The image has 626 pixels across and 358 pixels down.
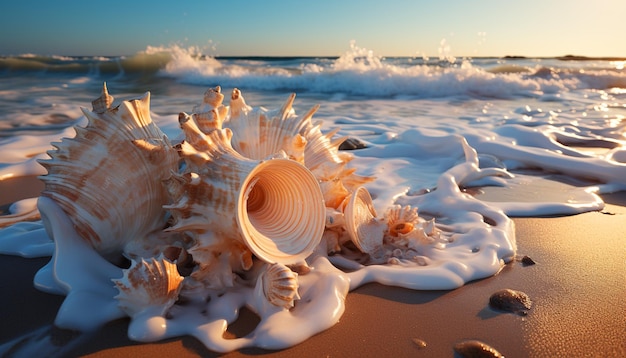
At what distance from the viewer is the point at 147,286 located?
1.74 m

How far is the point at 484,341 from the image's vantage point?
1.73 metres

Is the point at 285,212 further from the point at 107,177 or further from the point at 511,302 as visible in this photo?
the point at 511,302

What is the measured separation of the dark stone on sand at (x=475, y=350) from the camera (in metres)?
1.65

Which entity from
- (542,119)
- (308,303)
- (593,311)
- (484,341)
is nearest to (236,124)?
(308,303)

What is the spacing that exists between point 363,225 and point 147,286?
1158 mm

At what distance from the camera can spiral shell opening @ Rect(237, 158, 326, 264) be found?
6.63ft

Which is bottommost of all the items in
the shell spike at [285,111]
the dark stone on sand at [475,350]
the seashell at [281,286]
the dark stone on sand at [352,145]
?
the dark stone on sand at [352,145]

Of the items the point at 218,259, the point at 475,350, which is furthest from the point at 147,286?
the point at 475,350

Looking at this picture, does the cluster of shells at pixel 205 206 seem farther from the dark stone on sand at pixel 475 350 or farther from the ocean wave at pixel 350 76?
the ocean wave at pixel 350 76

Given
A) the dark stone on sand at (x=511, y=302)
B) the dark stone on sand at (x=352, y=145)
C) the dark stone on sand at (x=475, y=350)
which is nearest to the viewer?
the dark stone on sand at (x=475, y=350)

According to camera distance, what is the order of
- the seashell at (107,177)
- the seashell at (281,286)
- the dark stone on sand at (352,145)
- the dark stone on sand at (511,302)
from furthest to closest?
the dark stone on sand at (352,145) → the seashell at (107,177) → the dark stone on sand at (511,302) → the seashell at (281,286)

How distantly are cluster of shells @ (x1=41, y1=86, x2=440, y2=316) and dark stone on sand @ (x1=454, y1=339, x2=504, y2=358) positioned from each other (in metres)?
0.69

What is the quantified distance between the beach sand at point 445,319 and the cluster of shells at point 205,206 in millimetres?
231

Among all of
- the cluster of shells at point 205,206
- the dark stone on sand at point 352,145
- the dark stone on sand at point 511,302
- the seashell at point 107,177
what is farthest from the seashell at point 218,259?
the dark stone on sand at point 352,145
